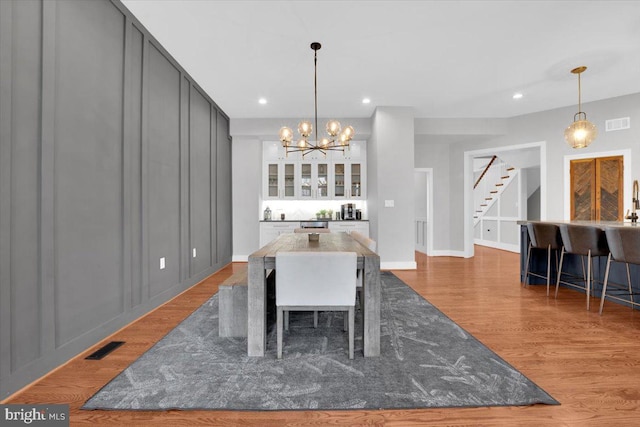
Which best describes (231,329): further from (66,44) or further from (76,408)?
(66,44)

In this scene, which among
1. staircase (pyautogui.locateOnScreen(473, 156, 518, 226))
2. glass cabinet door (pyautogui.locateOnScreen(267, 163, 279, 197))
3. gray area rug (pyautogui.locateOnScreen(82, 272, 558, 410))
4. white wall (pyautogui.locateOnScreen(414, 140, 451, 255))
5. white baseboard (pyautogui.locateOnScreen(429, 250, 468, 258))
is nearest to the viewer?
gray area rug (pyautogui.locateOnScreen(82, 272, 558, 410))

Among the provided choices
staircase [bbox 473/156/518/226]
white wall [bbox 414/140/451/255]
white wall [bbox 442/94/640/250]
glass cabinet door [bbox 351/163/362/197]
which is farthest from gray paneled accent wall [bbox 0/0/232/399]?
staircase [bbox 473/156/518/226]

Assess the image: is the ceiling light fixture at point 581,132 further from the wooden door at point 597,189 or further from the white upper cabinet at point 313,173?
the white upper cabinet at point 313,173

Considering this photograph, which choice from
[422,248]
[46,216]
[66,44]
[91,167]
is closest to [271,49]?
[66,44]

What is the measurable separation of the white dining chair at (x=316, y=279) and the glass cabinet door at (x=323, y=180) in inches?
173

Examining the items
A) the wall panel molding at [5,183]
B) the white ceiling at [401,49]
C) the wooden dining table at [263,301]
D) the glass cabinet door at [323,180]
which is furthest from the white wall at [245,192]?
the wall panel molding at [5,183]

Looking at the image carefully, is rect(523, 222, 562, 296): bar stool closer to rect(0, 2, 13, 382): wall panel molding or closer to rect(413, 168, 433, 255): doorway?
rect(413, 168, 433, 255): doorway

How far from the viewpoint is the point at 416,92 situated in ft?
15.6

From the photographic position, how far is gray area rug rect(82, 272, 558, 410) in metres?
1.67

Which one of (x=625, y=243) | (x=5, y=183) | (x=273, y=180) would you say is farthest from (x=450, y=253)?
(x=5, y=183)

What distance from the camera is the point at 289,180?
646 cm

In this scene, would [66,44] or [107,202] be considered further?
[107,202]

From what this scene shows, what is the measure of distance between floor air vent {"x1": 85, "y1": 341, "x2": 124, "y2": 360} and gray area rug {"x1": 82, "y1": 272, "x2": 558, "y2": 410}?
32 cm

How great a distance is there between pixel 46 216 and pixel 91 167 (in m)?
0.58
